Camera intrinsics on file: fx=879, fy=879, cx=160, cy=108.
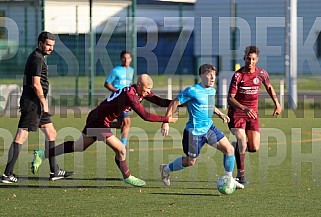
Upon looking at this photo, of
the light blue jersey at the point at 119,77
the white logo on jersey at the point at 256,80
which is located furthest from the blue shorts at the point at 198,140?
the light blue jersey at the point at 119,77

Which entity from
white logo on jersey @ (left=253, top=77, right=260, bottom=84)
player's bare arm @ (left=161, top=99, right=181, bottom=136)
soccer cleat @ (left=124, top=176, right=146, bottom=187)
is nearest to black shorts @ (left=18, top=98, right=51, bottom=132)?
soccer cleat @ (left=124, top=176, right=146, bottom=187)

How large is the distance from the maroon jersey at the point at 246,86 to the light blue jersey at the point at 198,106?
940 millimetres

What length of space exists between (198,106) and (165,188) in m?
1.17

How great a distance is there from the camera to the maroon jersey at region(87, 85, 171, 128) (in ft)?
36.4

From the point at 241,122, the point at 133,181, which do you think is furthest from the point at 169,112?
the point at 241,122

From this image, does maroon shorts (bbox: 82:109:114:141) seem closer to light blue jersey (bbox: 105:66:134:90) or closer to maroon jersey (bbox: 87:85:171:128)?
maroon jersey (bbox: 87:85:171:128)

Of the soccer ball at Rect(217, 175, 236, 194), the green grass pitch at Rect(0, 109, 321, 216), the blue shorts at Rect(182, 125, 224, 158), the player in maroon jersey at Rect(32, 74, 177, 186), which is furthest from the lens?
the blue shorts at Rect(182, 125, 224, 158)

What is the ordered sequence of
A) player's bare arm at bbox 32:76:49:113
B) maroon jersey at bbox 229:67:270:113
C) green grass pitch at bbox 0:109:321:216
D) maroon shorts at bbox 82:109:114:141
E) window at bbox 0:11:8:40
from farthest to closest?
1. window at bbox 0:11:8:40
2. maroon jersey at bbox 229:67:270:113
3. player's bare arm at bbox 32:76:49:113
4. maroon shorts at bbox 82:109:114:141
5. green grass pitch at bbox 0:109:321:216

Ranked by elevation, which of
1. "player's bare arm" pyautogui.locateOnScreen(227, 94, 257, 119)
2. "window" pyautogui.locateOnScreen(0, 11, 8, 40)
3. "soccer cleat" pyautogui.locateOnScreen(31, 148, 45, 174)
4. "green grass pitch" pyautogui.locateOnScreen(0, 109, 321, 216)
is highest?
"window" pyautogui.locateOnScreen(0, 11, 8, 40)

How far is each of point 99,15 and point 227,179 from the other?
25479 mm

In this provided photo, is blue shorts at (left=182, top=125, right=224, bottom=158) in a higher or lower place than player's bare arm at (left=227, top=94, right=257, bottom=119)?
lower

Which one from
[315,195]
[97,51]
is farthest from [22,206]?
[97,51]

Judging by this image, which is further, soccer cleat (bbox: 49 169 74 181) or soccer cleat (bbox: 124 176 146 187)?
soccer cleat (bbox: 49 169 74 181)

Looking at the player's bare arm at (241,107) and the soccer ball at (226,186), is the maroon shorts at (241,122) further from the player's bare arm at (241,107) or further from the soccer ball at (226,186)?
the soccer ball at (226,186)
